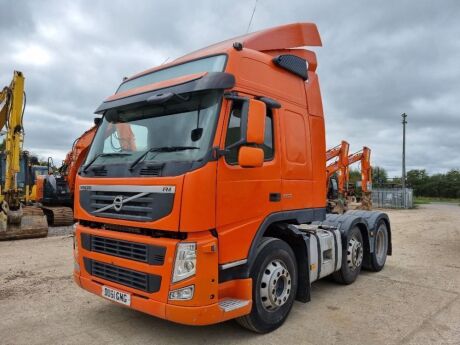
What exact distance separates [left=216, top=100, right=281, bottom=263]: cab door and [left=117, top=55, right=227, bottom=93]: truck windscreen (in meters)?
0.55

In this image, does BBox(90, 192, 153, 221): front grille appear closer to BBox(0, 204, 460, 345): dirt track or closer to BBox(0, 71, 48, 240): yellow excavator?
BBox(0, 204, 460, 345): dirt track

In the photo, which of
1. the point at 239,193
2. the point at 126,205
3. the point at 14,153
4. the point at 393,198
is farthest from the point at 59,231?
the point at 393,198

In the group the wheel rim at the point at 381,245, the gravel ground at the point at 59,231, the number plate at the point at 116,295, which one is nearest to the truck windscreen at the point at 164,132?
the number plate at the point at 116,295

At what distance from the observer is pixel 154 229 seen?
12.9ft

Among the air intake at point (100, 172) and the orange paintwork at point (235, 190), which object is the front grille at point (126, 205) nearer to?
the orange paintwork at point (235, 190)

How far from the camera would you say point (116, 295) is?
166 inches

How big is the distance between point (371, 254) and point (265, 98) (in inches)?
169

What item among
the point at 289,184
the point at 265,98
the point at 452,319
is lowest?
the point at 452,319

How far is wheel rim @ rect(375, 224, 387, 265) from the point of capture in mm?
7715

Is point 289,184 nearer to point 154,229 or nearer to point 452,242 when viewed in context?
point 154,229

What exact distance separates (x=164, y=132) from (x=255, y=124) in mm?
986

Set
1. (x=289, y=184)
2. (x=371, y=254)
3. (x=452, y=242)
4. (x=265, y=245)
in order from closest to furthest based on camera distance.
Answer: (x=265, y=245) → (x=289, y=184) → (x=371, y=254) → (x=452, y=242)

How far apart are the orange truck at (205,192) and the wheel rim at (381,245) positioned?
2742 millimetres

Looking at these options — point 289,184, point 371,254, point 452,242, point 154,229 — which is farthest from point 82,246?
point 452,242
